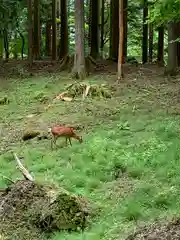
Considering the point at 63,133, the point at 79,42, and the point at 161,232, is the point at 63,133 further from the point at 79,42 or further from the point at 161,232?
the point at 79,42

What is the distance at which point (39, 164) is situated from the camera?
10.6m

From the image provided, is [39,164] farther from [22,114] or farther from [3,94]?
[3,94]

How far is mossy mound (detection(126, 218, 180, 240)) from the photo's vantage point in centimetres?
500

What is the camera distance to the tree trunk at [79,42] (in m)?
19.5

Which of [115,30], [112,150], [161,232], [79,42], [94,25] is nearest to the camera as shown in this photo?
[161,232]

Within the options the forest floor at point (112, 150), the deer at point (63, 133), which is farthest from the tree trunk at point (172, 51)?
the deer at point (63, 133)

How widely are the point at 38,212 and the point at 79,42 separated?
13.2 metres

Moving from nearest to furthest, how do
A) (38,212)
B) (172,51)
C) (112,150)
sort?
(38,212), (112,150), (172,51)

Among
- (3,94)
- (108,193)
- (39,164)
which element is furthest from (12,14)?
(108,193)

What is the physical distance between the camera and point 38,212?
7.27 m

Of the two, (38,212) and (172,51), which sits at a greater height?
(172,51)

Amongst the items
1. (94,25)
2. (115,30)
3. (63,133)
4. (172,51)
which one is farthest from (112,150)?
(94,25)

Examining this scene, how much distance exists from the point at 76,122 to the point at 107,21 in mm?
23177

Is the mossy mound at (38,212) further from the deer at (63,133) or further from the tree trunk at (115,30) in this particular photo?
the tree trunk at (115,30)
